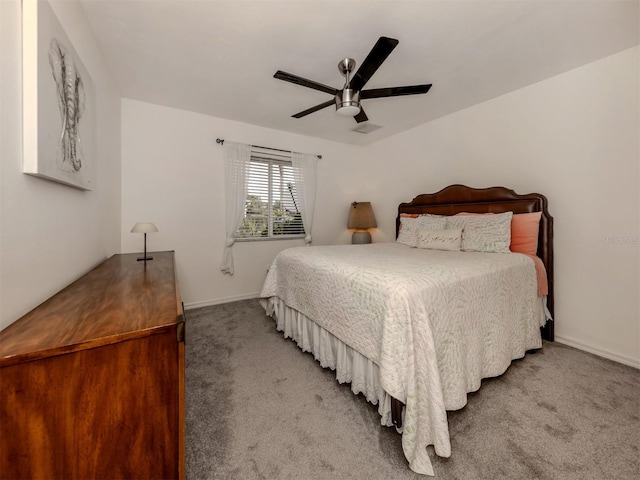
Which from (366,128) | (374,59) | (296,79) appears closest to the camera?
(374,59)

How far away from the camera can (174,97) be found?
285 centimetres

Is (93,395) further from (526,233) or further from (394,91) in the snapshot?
(526,233)

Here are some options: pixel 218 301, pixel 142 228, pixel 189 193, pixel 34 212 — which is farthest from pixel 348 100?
pixel 218 301

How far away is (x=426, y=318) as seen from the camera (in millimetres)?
1286

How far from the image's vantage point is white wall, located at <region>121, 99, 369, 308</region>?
2936mm

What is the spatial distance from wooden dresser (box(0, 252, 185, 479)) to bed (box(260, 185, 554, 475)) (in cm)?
94

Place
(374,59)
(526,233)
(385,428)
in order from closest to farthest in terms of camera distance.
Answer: (385,428), (374,59), (526,233)

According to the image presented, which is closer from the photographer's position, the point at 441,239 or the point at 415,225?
the point at 441,239

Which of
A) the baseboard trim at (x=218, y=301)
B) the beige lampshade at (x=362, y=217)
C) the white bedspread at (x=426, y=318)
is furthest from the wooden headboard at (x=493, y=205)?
the baseboard trim at (x=218, y=301)

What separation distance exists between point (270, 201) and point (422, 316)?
3.03 m

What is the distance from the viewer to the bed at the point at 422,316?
125cm

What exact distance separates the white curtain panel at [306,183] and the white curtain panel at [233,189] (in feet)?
2.57

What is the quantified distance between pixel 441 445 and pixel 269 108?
11.1 feet

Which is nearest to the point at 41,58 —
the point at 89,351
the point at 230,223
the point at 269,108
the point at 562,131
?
the point at 89,351
